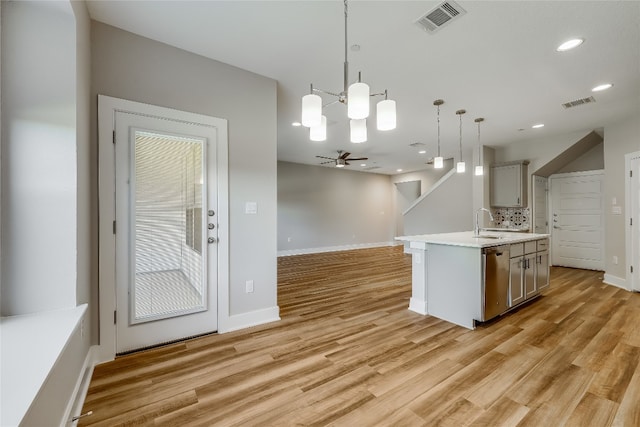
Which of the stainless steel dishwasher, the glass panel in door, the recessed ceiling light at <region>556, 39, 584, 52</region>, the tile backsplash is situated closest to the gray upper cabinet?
the tile backsplash

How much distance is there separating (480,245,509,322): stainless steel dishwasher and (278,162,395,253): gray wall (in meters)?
5.98

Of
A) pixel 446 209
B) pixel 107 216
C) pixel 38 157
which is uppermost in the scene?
pixel 38 157

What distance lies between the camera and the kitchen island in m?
2.97

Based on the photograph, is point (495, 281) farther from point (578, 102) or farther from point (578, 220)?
point (578, 220)

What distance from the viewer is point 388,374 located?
2.12 metres

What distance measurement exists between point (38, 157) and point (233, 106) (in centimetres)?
171

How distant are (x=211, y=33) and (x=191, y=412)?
2947 millimetres

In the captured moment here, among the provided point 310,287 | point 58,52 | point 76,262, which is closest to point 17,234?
point 76,262

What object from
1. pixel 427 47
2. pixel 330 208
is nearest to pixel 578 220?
pixel 427 47

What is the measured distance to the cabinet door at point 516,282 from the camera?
10.9 ft

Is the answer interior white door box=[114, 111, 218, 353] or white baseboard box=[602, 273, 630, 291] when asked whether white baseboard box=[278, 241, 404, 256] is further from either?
white baseboard box=[602, 273, 630, 291]

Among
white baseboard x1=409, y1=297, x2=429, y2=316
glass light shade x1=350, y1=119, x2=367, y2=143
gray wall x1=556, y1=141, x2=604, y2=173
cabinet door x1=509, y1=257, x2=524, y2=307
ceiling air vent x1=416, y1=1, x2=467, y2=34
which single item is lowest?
white baseboard x1=409, y1=297, x2=429, y2=316

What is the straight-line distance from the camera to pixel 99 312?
7.48ft

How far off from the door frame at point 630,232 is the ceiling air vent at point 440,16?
437 cm
